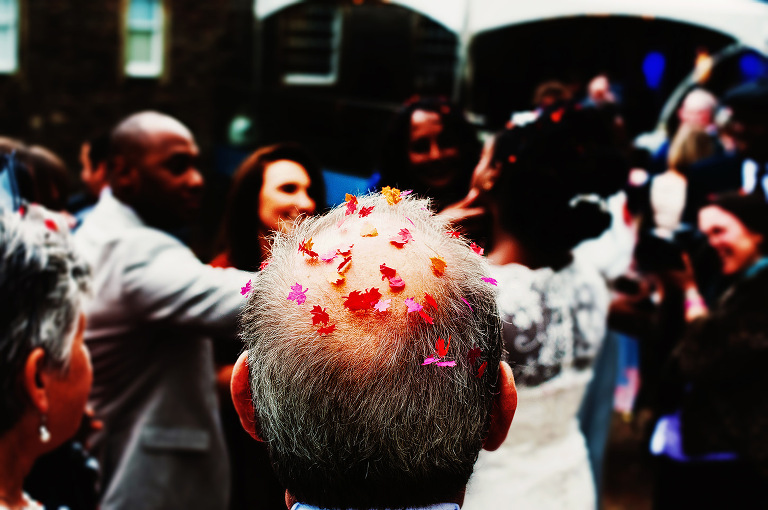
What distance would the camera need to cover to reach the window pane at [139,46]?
1294 cm

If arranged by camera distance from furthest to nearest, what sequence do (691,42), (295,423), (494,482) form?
(691,42)
(494,482)
(295,423)

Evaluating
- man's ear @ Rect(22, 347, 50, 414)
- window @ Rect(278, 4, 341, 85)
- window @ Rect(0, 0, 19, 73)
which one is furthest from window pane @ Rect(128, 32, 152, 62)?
man's ear @ Rect(22, 347, 50, 414)

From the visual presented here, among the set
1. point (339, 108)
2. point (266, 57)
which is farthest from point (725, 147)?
point (266, 57)

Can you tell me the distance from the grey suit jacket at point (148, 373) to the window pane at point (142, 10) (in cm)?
1204

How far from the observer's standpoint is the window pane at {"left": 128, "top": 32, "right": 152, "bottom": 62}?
12938 millimetres

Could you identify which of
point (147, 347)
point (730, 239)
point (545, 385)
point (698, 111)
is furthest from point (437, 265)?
point (698, 111)

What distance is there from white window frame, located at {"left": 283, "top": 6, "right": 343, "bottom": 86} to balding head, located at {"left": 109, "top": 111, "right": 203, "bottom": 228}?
481 centimetres

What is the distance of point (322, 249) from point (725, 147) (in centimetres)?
357

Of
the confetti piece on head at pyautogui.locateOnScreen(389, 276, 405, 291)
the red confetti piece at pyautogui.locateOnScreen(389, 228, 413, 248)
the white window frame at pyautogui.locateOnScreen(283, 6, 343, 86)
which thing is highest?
the white window frame at pyautogui.locateOnScreen(283, 6, 343, 86)

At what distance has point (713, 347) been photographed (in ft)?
8.93

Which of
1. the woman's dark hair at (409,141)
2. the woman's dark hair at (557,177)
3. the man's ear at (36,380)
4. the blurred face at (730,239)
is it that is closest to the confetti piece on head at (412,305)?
the woman's dark hair at (409,141)

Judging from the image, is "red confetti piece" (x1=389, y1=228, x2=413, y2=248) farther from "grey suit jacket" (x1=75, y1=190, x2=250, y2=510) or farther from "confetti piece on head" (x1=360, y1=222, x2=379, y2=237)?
"grey suit jacket" (x1=75, y1=190, x2=250, y2=510)

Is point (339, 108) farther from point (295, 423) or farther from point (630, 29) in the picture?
point (295, 423)

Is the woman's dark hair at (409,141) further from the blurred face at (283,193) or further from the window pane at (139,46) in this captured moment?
the window pane at (139,46)
